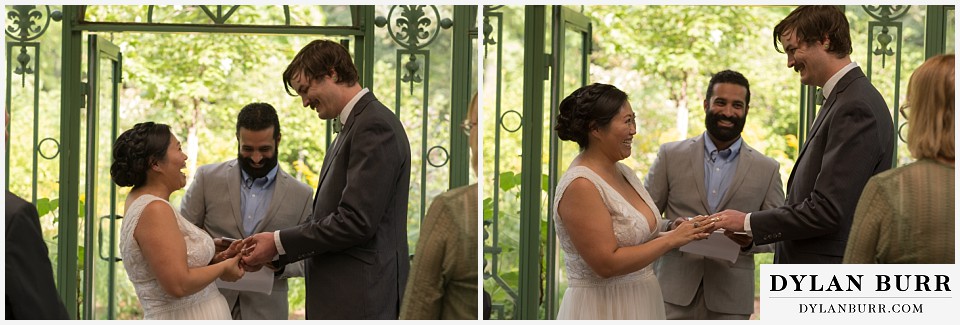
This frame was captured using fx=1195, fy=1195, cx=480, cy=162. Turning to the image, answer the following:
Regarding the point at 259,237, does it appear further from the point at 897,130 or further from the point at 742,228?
the point at 897,130

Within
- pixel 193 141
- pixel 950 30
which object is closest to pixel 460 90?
pixel 193 141

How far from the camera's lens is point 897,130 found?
5.29m

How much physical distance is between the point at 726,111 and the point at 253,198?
215cm

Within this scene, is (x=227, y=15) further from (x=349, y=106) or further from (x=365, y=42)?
(x=349, y=106)

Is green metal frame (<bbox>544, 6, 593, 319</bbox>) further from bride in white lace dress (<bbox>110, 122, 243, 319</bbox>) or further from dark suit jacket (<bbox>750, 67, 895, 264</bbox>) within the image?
bride in white lace dress (<bbox>110, 122, 243, 319</bbox>)

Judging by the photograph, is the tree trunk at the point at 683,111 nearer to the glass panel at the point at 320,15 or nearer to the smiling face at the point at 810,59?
the smiling face at the point at 810,59

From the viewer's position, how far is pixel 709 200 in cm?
526

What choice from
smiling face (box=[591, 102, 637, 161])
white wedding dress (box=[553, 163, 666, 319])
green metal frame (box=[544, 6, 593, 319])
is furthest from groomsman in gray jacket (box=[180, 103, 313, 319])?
smiling face (box=[591, 102, 637, 161])

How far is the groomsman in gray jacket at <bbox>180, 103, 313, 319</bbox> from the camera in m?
5.16

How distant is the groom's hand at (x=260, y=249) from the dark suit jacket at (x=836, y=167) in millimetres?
1939

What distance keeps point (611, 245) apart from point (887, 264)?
122 cm

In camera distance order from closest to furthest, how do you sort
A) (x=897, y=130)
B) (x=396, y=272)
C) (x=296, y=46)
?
(x=396, y=272) → (x=897, y=130) → (x=296, y=46)

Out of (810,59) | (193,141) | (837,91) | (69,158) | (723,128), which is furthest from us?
(193,141)

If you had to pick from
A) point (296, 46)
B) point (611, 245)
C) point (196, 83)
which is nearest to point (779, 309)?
point (611, 245)
